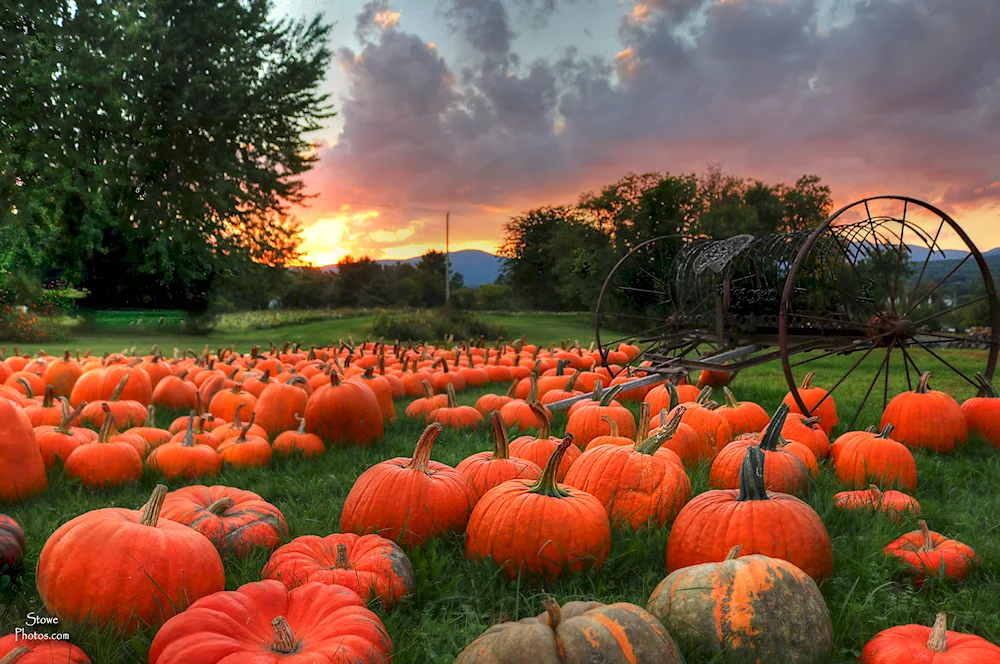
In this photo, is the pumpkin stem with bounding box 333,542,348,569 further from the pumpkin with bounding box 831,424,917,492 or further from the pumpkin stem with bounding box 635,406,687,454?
the pumpkin with bounding box 831,424,917,492

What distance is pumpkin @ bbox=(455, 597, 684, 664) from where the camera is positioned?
55.6 inches

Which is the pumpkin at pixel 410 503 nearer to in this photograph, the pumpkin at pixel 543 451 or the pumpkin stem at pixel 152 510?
the pumpkin at pixel 543 451

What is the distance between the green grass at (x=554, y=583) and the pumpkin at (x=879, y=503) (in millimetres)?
83

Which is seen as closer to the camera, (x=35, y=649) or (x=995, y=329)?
(x=35, y=649)

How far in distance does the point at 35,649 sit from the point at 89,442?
2843 mm

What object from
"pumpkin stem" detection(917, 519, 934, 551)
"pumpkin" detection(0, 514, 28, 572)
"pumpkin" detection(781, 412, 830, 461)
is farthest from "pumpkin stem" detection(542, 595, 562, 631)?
"pumpkin" detection(781, 412, 830, 461)

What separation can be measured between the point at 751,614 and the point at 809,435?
306 cm

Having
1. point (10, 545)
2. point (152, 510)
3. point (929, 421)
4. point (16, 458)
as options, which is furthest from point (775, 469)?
point (16, 458)

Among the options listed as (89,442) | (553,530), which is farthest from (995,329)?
(89,442)

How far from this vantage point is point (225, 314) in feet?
92.9

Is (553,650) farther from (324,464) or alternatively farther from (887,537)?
(324,464)

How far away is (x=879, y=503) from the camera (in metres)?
3.26

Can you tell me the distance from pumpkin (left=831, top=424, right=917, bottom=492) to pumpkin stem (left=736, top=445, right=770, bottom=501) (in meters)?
1.79

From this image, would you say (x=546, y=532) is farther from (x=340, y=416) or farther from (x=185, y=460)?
(x=340, y=416)
